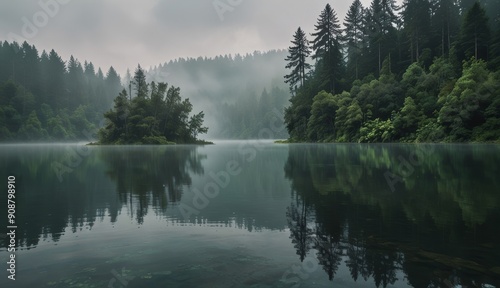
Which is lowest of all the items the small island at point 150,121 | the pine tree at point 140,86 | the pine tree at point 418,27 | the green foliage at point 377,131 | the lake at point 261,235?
the lake at point 261,235

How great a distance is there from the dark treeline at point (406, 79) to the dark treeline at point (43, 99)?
97.5 m

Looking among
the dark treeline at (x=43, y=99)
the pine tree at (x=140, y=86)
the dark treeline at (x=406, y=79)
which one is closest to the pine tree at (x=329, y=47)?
the dark treeline at (x=406, y=79)

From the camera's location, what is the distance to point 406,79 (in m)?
73.3

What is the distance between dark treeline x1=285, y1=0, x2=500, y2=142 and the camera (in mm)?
57031

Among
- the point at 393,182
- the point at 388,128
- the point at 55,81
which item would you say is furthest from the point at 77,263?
the point at 55,81

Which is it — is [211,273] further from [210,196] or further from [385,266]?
[210,196]

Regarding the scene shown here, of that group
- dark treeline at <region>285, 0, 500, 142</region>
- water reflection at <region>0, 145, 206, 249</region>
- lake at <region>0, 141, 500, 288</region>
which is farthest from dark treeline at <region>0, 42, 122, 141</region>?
lake at <region>0, 141, 500, 288</region>

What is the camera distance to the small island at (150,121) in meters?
98.5

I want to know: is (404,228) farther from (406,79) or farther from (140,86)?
(140,86)

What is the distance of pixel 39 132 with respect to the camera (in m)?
131

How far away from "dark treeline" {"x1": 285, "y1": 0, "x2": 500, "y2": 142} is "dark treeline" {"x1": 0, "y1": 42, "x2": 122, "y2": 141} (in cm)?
9748

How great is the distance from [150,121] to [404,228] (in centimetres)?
9525

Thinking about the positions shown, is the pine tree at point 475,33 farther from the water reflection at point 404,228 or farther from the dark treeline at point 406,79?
the water reflection at point 404,228

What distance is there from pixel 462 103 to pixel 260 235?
58195mm
